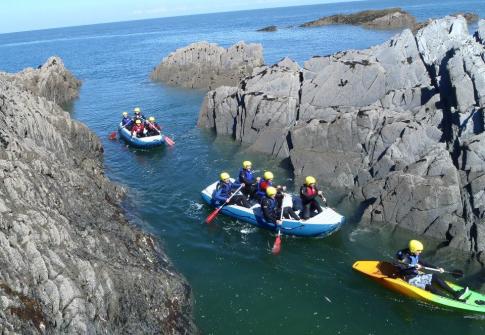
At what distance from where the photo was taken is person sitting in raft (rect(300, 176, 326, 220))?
18.8 m

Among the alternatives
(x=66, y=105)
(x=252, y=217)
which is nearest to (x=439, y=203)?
(x=252, y=217)

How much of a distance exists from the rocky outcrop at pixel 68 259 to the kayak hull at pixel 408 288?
6.16 meters

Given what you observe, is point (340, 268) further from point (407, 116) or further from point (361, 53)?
point (361, 53)

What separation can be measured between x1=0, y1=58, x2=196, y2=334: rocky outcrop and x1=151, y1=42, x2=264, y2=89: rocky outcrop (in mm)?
27579

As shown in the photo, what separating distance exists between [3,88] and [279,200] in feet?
45.2

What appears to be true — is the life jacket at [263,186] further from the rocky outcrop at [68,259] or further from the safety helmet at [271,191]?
the rocky outcrop at [68,259]

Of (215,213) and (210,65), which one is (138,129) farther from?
(210,65)

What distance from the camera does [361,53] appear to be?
30094mm

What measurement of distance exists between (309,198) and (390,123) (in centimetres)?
629

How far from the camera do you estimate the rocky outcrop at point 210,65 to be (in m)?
46.2

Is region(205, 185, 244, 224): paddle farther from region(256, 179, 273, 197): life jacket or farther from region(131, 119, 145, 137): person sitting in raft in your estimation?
region(131, 119, 145, 137): person sitting in raft

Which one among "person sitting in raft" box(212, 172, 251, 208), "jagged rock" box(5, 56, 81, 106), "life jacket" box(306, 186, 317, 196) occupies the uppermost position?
"jagged rock" box(5, 56, 81, 106)

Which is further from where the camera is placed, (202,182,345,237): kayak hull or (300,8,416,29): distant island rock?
(300,8,416,29): distant island rock

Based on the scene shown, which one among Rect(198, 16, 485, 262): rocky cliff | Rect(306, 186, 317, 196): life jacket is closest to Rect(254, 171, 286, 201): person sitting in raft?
Rect(306, 186, 317, 196): life jacket
